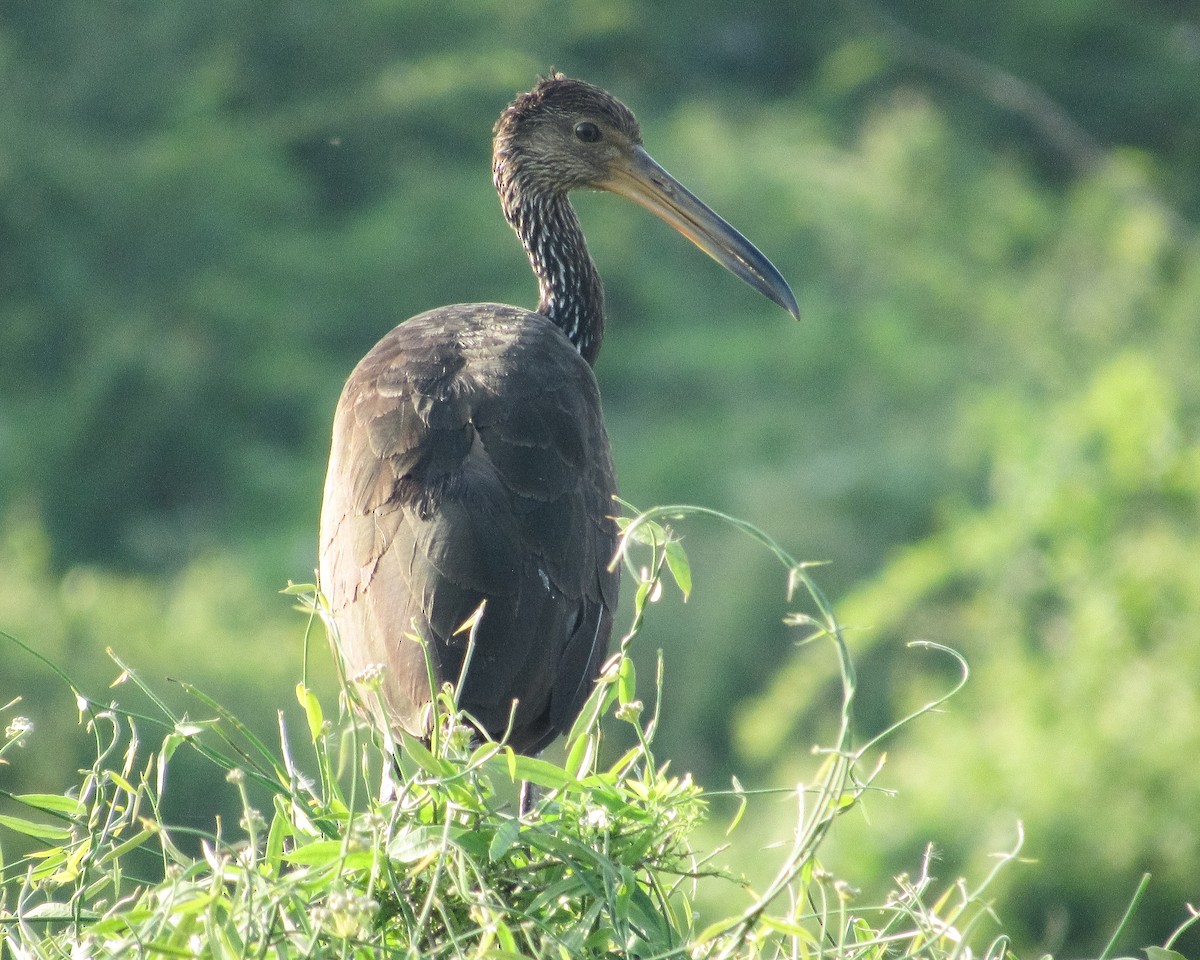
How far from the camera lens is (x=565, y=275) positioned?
5.77m

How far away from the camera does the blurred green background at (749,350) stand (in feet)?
41.7

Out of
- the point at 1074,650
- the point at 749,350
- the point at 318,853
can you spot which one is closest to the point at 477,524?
the point at 318,853

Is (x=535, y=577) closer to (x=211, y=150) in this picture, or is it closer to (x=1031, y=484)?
(x=1031, y=484)

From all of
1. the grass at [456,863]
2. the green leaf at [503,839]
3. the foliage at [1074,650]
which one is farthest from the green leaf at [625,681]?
the foliage at [1074,650]

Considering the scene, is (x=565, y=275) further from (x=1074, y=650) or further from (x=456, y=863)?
(x=1074, y=650)

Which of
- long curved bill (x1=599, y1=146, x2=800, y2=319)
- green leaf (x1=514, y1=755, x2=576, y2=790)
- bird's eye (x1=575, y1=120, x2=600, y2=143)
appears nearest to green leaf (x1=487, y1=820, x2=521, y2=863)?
green leaf (x1=514, y1=755, x2=576, y2=790)

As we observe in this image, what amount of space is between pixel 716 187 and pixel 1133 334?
18.9ft

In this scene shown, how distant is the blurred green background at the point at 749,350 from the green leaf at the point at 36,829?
8.65 metres

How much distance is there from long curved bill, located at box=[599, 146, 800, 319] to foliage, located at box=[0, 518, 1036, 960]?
264 cm

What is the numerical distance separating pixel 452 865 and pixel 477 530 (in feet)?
4.43

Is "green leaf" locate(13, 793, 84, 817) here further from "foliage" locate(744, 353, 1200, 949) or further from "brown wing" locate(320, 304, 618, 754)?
"foliage" locate(744, 353, 1200, 949)

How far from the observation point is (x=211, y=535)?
2209 cm

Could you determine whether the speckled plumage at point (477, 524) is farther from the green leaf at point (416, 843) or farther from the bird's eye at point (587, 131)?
the bird's eye at point (587, 131)

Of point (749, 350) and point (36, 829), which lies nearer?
point (36, 829)
